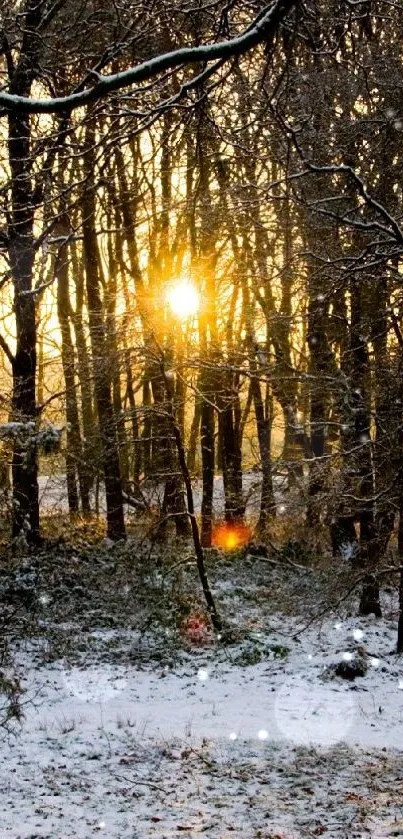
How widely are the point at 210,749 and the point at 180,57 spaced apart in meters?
7.10

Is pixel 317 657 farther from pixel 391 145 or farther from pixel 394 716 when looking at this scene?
pixel 391 145

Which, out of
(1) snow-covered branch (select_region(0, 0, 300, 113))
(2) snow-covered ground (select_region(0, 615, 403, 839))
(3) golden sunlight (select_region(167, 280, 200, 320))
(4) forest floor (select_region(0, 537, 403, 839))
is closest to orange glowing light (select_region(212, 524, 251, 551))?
(4) forest floor (select_region(0, 537, 403, 839))

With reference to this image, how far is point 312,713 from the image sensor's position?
8.80m

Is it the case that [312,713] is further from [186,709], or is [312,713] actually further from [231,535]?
[231,535]

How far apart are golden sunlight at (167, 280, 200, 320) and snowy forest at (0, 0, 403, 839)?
0.13 m

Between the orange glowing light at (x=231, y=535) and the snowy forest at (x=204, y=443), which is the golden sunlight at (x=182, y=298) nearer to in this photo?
the snowy forest at (x=204, y=443)

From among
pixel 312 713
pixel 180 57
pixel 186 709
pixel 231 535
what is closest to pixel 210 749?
pixel 186 709

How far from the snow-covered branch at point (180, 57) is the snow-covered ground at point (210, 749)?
5.52 m

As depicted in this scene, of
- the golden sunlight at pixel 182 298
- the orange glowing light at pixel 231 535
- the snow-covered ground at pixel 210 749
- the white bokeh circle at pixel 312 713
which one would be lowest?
the white bokeh circle at pixel 312 713

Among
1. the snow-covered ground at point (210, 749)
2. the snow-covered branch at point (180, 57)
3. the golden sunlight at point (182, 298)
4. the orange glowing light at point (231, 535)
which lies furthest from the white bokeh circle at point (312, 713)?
the orange glowing light at point (231, 535)

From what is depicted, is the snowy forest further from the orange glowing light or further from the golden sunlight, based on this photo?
the orange glowing light

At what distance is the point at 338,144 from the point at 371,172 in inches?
25.4

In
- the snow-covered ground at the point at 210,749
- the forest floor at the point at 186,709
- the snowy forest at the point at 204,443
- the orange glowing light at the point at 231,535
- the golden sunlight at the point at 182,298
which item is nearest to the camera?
the snowy forest at the point at 204,443

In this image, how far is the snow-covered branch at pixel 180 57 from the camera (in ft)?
8.82
